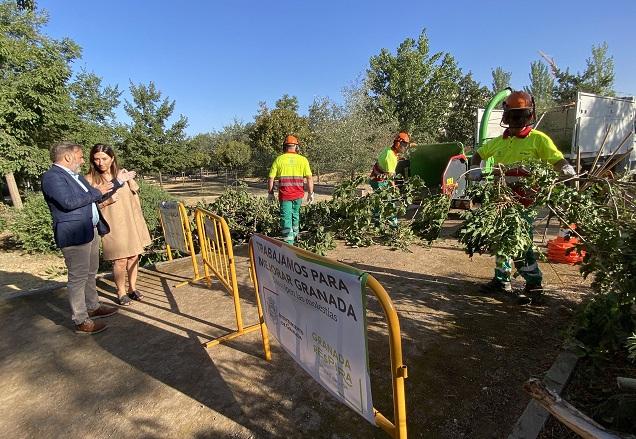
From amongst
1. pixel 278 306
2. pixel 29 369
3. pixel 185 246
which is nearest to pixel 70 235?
pixel 29 369

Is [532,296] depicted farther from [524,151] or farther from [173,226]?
[173,226]

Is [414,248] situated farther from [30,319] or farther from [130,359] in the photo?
[30,319]

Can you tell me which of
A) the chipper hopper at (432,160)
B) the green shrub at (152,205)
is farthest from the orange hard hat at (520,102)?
the green shrub at (152,205)

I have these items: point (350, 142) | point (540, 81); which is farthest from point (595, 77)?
point (350, 142)

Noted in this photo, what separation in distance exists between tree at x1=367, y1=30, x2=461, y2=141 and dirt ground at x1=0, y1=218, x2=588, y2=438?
912 inches

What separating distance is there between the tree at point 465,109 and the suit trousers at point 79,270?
96.9 ft

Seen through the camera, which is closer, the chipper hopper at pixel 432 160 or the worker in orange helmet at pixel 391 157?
the worker in orange helmet at pixel 391 157

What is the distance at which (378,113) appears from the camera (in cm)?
2406

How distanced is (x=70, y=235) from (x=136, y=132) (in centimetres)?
2406

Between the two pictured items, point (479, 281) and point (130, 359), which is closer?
point (130, 359)

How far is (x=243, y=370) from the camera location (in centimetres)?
288

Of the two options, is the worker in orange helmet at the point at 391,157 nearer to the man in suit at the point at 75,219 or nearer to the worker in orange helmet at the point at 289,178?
the worker in orange helmet at the point at 289,178

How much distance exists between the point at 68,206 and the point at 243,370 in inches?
82.3

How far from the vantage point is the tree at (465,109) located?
95.1ft
